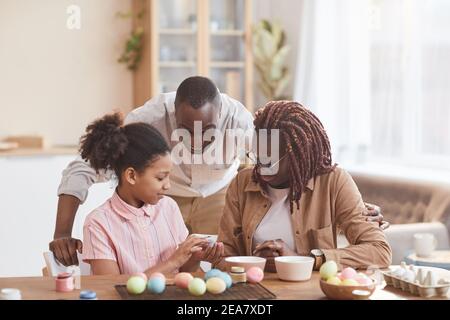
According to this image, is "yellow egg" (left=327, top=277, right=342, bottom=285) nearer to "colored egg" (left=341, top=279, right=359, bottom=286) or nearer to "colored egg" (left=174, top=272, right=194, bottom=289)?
"colored egg" (left=341, top=279, right=359, bottom=286)

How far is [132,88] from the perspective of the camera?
17.2ft

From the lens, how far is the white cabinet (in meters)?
4.07

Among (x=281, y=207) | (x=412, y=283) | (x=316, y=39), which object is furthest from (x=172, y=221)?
(x=316, y=39)

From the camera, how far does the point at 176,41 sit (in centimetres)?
501

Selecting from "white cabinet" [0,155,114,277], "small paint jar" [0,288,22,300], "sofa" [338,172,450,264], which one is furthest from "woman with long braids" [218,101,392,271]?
"white cabinet" [0,155,114,277]

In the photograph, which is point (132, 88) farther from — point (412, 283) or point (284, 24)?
point (412, 283)

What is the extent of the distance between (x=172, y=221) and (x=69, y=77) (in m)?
3.10

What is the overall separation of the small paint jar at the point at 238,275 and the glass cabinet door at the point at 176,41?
10.9 feet

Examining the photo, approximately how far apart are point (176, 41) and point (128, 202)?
3.10m

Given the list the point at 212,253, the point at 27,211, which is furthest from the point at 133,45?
the point at 212,253

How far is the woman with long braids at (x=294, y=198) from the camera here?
2064 millimetres

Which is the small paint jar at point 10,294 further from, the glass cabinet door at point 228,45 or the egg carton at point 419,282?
the glass cabinet door at point 228,45

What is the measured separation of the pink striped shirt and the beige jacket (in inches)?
6.7

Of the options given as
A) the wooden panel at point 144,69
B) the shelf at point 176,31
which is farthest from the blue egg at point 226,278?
the shelf at point 176,31
